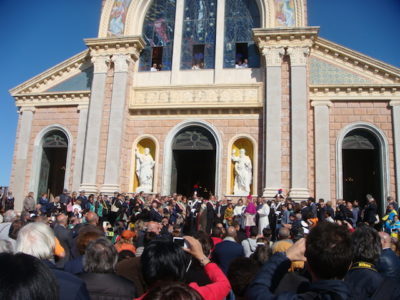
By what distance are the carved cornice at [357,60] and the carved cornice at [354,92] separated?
588mm

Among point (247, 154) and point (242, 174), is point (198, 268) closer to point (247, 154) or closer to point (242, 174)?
point (242, 174)

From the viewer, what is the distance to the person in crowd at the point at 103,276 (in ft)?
11.1

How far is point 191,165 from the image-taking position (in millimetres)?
26375

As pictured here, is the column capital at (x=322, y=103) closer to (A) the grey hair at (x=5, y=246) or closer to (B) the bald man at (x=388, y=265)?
(B) the bald man at (x=388, y=265)

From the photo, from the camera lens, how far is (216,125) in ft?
66.0

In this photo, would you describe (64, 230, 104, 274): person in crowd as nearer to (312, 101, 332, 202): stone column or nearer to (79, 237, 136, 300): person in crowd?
(79, 237, 136, 300): person in crowd

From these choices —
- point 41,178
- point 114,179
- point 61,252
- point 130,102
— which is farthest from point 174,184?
point 61,252

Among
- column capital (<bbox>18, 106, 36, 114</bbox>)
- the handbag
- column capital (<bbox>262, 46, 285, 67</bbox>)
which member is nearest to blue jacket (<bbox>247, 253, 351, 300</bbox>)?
the handbag

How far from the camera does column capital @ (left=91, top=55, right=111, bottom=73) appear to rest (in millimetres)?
21395

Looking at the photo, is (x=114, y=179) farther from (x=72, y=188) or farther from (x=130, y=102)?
(x=130, y=102)

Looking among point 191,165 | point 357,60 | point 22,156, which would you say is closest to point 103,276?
point 357,60

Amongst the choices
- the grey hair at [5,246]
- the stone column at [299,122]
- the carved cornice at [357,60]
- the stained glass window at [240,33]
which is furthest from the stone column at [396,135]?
the grey hair at [5,246]

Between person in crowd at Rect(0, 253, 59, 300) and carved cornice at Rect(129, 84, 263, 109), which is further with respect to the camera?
carved cornice at Rect(129, 84, 263, 109)

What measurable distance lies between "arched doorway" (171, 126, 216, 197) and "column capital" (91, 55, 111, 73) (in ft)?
18.6
